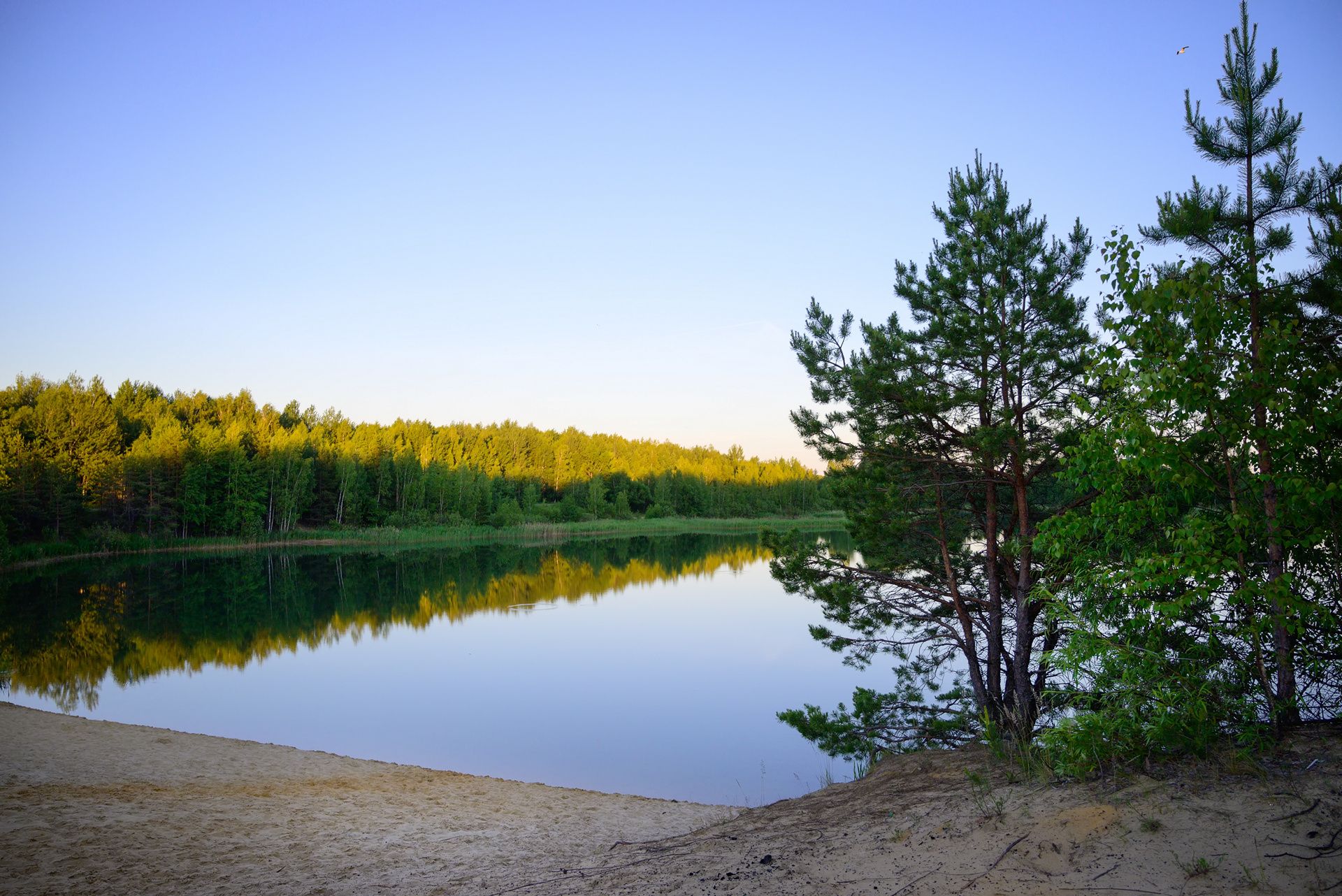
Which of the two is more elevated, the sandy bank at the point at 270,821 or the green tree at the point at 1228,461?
the green tree at the point at 1228,461

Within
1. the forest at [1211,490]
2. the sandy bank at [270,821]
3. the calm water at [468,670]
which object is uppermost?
the forest at [1211,490]

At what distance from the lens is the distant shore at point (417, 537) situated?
155 feet

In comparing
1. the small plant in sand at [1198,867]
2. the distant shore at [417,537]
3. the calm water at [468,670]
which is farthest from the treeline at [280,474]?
the small plant in sand at [1198,867]

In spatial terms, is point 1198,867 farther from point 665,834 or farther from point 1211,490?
point 665,834

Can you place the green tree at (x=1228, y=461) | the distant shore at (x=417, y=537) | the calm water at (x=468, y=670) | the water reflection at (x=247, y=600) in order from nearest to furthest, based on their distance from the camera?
the green tree at (x=1228, y=461) → the calm water at (x=468, y=670) → the water reflection at (x=247, y=600) → the distant shore at (x=417, y=537)

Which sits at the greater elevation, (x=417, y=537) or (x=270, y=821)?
(x=270, y=821)

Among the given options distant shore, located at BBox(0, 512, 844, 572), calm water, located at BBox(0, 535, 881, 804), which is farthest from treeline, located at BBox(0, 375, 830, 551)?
calm water, located at BBox(0, 535, 881, 804)

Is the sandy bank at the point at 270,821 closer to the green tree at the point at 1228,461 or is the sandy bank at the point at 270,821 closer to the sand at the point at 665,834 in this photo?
the sand at the point at 665,834

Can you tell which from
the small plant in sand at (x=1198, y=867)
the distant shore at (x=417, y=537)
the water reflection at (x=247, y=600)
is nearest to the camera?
the small plant in sand at (x=1198, y=867)

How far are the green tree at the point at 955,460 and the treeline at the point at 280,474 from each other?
1.63 meters

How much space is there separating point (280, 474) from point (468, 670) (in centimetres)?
5149

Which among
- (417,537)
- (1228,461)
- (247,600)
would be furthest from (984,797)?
(417,537)

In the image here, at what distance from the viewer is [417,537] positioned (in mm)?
69188

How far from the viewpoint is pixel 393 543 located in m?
65.7
